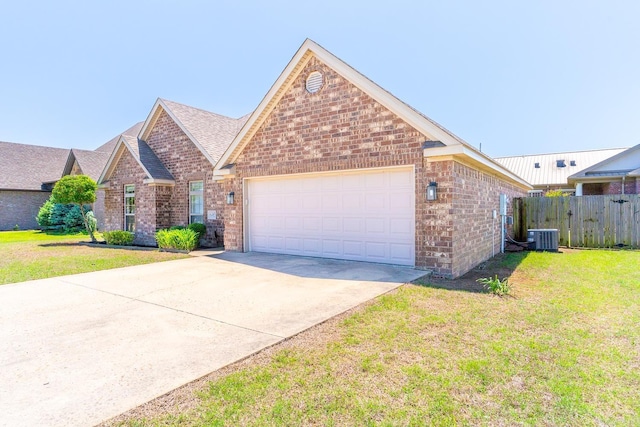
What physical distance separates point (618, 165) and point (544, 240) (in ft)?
47.4

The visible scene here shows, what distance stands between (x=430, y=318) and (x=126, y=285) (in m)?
6.14

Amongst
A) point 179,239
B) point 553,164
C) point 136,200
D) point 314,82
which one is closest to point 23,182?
point 136,200

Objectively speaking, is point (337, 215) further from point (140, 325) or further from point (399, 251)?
point (140, 325)

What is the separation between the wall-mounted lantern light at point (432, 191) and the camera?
8.12m

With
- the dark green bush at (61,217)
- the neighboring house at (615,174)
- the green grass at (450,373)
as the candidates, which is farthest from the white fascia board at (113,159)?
the neighboring house at (615,174)

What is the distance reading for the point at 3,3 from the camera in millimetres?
10953

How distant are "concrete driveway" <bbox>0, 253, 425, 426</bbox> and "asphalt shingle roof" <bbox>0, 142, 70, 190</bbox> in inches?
957

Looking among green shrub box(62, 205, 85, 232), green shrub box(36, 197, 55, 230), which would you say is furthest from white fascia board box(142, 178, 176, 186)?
green shrub box(36, 197, 55, 230)

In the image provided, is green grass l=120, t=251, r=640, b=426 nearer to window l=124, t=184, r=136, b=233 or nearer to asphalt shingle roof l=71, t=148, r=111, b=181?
window l=124, t=184, r=136, b=233

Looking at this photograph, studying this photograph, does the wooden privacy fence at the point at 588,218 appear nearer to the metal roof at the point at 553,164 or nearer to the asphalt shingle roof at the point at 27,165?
the metal roof at the point at 553,164

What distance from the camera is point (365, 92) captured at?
9.15 m

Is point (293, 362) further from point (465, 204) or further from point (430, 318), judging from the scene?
point (465, 204)

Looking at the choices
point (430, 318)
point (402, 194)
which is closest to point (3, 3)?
point (402, 194)

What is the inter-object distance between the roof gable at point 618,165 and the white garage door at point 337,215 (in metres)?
19.5
